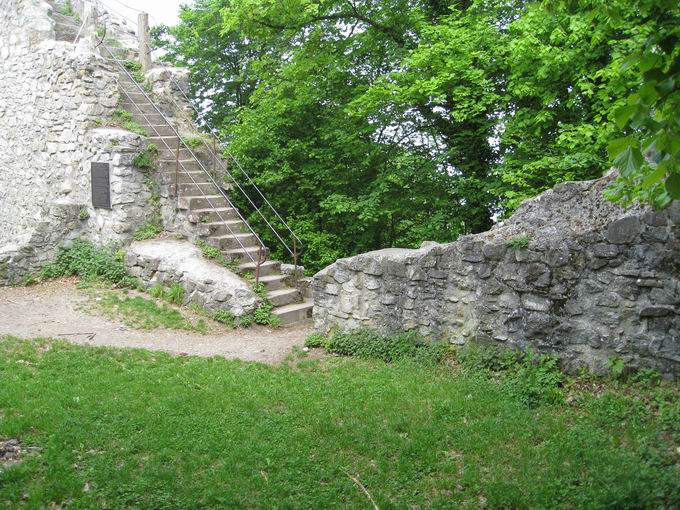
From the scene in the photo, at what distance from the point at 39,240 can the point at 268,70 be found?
20.3ft

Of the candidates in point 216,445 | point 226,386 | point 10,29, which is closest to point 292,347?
point 226,386

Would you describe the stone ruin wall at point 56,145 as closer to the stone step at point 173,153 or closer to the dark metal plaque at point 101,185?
the dark metal plaque at point 101,185

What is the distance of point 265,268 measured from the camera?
447 inches

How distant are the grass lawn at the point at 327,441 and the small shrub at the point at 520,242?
1.52m

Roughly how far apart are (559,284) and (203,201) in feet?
24.9

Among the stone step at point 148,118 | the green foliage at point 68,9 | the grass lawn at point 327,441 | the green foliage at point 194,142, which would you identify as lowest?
the grass lawn at point 327,441

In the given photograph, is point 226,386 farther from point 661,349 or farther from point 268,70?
point 268,70

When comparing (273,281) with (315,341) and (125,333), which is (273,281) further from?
(125,333)

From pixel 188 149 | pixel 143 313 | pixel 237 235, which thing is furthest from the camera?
pixel 188 149

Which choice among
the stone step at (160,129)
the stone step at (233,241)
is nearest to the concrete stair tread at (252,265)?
the stone step at (233,241)

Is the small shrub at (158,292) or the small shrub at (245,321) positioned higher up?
the small shrub at (158,292)

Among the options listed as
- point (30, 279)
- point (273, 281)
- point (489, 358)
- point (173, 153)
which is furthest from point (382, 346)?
point (30, 279)

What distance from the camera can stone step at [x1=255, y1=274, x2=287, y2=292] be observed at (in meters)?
10.9

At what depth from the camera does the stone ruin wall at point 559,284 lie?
6406 millimetres
